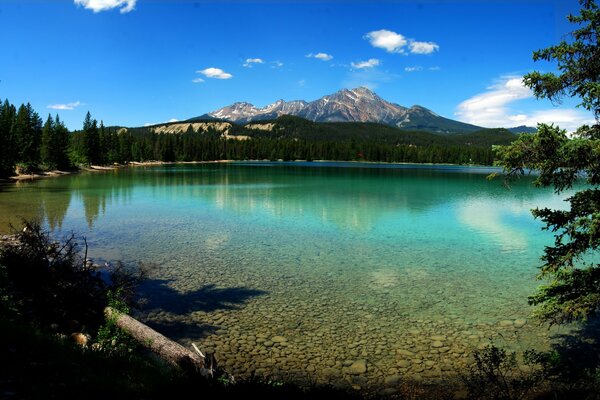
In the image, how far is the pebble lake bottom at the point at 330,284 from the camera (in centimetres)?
1271

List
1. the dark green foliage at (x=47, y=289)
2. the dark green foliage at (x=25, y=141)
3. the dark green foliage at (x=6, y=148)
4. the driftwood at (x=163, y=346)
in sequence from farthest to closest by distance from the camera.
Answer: the dark green foliage at (x=25, y=141), the dark green foliage at (x=6, y=148), the dark green foliage at (x=47, y=289), the driftwood at (x=163, y=346)

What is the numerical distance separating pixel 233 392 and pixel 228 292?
33.7ft

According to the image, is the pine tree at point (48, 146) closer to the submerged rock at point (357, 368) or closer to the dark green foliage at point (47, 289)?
the dark green foliage at point (47, 289)

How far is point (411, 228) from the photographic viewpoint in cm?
3562

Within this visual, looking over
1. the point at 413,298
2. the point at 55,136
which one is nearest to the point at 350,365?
the point at 413,298

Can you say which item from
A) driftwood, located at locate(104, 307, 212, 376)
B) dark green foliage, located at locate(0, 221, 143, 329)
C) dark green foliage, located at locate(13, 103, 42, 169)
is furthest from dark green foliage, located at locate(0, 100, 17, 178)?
driftwood, located at locate(104, 307, 212, 376)

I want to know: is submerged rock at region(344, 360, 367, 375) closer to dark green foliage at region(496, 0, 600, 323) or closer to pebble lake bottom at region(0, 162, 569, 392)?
pebble lake bottom at region(0, 162, 569, 392)

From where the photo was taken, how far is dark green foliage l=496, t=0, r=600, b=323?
10.2 metres

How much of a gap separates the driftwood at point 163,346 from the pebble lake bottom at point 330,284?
1.65 meters

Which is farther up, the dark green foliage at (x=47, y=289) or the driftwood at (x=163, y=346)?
the dark green foliage at (x=47, y=289)

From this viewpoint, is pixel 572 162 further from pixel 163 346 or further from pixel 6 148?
pixel 6 148

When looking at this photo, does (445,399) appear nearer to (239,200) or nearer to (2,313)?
(2,313)

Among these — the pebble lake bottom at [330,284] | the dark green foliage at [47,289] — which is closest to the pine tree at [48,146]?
the pebble lake bottom at [330,284]

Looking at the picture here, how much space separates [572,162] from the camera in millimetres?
10211
